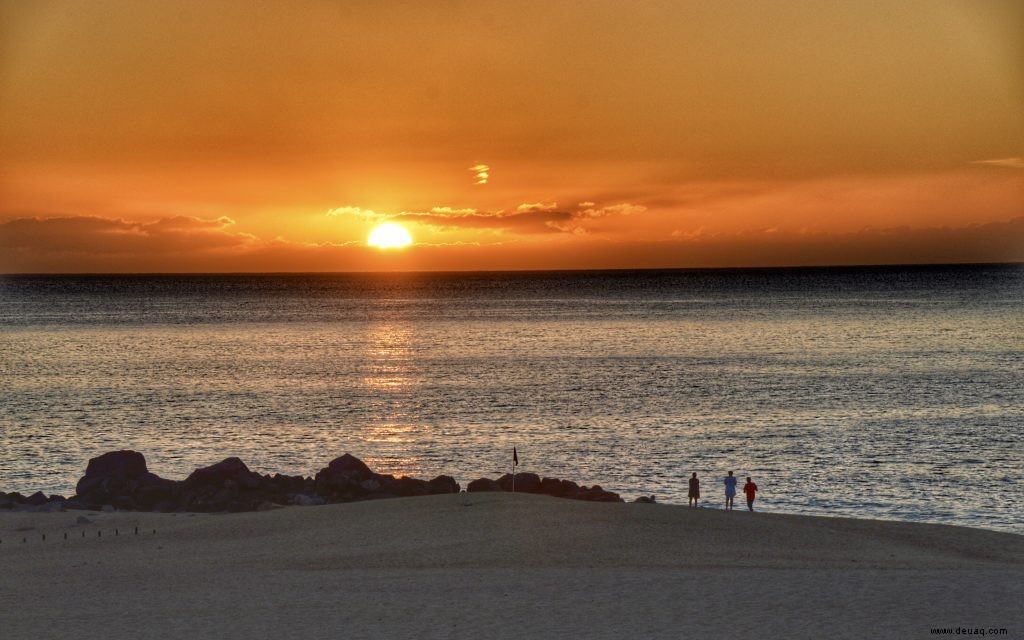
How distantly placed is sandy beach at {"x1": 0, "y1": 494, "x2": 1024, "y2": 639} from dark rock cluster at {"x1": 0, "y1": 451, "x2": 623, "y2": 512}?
Result: 255cm

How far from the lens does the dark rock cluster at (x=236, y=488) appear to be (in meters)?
36.7

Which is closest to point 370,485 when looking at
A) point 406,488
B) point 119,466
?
point 406,488

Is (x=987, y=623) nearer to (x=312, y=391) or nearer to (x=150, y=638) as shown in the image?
(x=150, y=638)

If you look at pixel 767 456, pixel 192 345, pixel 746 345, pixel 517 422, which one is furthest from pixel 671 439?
pixel 192 345

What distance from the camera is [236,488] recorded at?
37.4 metres

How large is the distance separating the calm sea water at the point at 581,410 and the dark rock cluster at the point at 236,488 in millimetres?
4478

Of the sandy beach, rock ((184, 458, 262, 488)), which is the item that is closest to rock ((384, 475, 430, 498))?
rock ((184, 458, 262, 488))

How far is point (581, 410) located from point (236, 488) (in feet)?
101

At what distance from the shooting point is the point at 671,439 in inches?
2073

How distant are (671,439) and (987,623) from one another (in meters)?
33.5

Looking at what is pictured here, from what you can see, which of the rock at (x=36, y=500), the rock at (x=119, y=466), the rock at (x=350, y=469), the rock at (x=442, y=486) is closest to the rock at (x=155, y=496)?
the rock at (x=119, y=466)

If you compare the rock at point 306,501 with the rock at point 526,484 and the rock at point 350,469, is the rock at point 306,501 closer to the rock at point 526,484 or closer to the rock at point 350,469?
the rock at point 350,469

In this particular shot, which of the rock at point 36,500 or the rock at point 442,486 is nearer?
the rock at point 36,500

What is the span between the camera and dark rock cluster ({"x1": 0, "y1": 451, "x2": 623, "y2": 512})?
120ft
